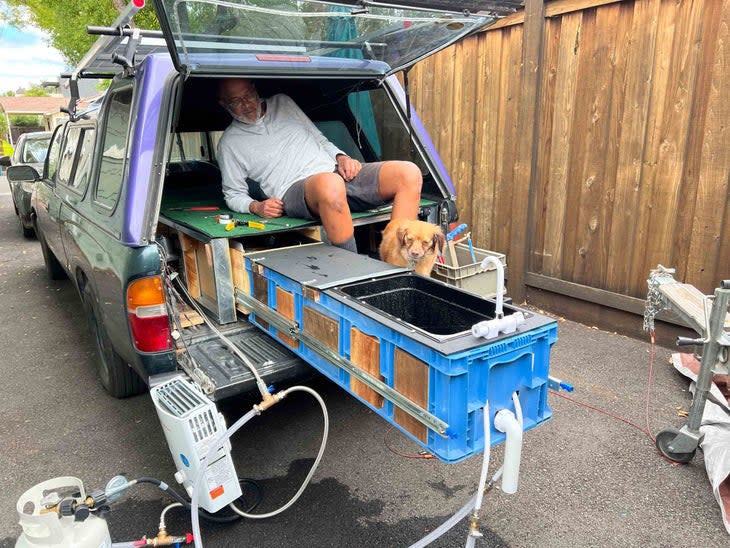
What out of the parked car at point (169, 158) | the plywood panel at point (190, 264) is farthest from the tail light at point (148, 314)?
the plywood panel at point (190, 264)

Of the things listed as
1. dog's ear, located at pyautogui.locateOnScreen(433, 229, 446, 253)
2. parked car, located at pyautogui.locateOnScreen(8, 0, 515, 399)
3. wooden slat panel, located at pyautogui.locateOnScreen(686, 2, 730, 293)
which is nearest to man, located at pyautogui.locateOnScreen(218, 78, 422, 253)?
parked car, located at pyautogui.locateOnScreen(8, 0, 515, 399)

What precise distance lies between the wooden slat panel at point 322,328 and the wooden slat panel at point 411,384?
410mm

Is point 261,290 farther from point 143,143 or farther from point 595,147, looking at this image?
point 595,147

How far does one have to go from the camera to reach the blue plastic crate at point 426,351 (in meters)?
1.67

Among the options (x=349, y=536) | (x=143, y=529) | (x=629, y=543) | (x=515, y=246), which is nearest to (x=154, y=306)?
(x=143, y=529)

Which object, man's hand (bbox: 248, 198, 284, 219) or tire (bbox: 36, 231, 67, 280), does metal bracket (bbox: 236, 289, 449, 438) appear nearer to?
man's hand (bbox: 248, 198, 284, 219)

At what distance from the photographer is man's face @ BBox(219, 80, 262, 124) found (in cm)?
358

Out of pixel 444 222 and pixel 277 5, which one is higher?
pixel 277 5

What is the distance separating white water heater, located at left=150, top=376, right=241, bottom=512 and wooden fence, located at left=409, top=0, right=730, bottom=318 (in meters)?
3.55

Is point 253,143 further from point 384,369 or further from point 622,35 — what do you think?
point 622,35

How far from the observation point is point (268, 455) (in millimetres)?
2990

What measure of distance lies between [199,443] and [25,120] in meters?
60.0

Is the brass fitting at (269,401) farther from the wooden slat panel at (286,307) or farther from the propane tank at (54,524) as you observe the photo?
the propane tank at (54,524)

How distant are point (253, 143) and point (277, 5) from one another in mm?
1386
